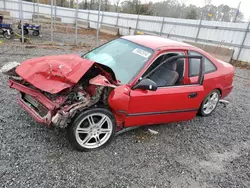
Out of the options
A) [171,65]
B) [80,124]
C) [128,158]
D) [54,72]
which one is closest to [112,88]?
[80,124]

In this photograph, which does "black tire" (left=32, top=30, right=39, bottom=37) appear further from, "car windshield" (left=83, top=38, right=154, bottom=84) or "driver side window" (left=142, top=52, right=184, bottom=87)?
"driver side window" (left=142, top=52, right=184, bottom=87)

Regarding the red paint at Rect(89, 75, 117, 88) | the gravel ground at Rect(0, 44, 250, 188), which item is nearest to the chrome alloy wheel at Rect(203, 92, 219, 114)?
the gravel ground at Rect(0, 44, 250, 188)

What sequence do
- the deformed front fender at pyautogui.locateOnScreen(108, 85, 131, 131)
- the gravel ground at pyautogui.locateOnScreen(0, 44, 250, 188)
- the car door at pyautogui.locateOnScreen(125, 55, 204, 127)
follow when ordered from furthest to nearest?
the car door at pyautogui.locateOnScreen(125, 55, 204, 127)
the deformed front fender at pyautogui.locateOnScreen(108, 85, 131, 131)
the gravel ground at pyautogui.locateOnScreen(0, 44, 250, 188)

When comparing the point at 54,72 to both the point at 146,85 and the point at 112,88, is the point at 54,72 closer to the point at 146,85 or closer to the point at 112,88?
the point at 112,88

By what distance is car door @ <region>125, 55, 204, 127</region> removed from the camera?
2992 millimetres

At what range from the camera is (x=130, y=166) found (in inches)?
109

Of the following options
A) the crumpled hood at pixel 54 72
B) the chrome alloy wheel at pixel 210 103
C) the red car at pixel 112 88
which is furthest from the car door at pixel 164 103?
the chrome alloy wheel at pixel 210 103

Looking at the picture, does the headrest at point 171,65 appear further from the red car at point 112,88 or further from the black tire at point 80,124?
the black tire at point 80,124

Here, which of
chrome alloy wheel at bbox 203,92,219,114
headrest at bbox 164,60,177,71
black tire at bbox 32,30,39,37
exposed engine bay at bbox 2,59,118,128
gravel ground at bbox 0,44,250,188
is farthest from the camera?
black tire at bbox 32,30,39,37

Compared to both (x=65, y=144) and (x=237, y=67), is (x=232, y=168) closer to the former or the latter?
(x=65, y=144)

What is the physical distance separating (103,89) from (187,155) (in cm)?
170

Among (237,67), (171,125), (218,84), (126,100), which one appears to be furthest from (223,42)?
(126,100)

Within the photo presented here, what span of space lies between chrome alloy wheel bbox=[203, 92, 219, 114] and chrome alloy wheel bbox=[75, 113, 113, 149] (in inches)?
101

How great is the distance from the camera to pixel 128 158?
2.92 metres
